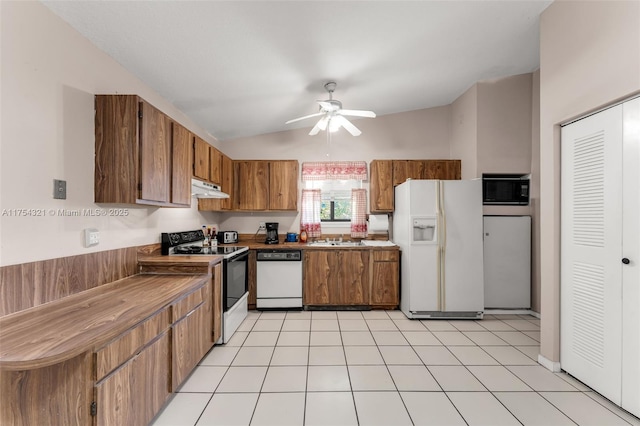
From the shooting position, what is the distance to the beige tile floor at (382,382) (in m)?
1.73

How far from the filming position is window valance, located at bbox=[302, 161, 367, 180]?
→ 425 centimetres

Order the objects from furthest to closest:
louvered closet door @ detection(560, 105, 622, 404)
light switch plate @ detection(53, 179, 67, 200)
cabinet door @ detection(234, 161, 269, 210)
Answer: cabinet door @ detection(234, 161, 269, 210) → louvered closet door @ detection(560, 105, 622, 404) → light switch plate @ detection(53, 179, 67, 200)

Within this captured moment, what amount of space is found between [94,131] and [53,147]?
342 mm

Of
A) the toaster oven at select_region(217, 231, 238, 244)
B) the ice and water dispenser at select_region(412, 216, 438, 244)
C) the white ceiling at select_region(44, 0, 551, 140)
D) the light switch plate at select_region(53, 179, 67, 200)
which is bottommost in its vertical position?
the toaster oven at select_region(217, 231, 238, 244)

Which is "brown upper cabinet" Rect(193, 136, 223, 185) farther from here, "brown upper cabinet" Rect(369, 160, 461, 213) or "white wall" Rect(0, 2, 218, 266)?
"brown upper cabinet" Rect(369, 160, 461, 213)

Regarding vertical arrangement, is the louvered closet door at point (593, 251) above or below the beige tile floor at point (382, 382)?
above

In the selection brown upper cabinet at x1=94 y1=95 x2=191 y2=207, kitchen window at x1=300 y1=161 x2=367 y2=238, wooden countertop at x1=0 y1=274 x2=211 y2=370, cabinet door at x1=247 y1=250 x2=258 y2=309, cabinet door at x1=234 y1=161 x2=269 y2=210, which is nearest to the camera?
wooden countertop at x1=0 y1=274 x2=211 y2=370

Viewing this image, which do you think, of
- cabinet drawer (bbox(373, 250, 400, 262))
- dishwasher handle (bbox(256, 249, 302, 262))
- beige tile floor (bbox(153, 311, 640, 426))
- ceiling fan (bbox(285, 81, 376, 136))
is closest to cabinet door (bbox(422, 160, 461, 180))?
cabinet drawer (bbox(373, 250, 400, 262))

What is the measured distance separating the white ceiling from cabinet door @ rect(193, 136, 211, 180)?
1.56ft

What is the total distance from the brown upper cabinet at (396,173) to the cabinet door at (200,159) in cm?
232

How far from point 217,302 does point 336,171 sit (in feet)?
8.47

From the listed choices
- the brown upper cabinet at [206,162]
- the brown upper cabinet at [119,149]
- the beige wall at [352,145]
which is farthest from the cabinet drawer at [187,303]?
the beige wall at [352,145]

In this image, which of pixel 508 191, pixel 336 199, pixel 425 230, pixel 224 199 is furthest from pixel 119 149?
pixel 508 191

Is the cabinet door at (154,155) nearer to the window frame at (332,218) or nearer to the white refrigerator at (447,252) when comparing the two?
the window frame at (332,218)
